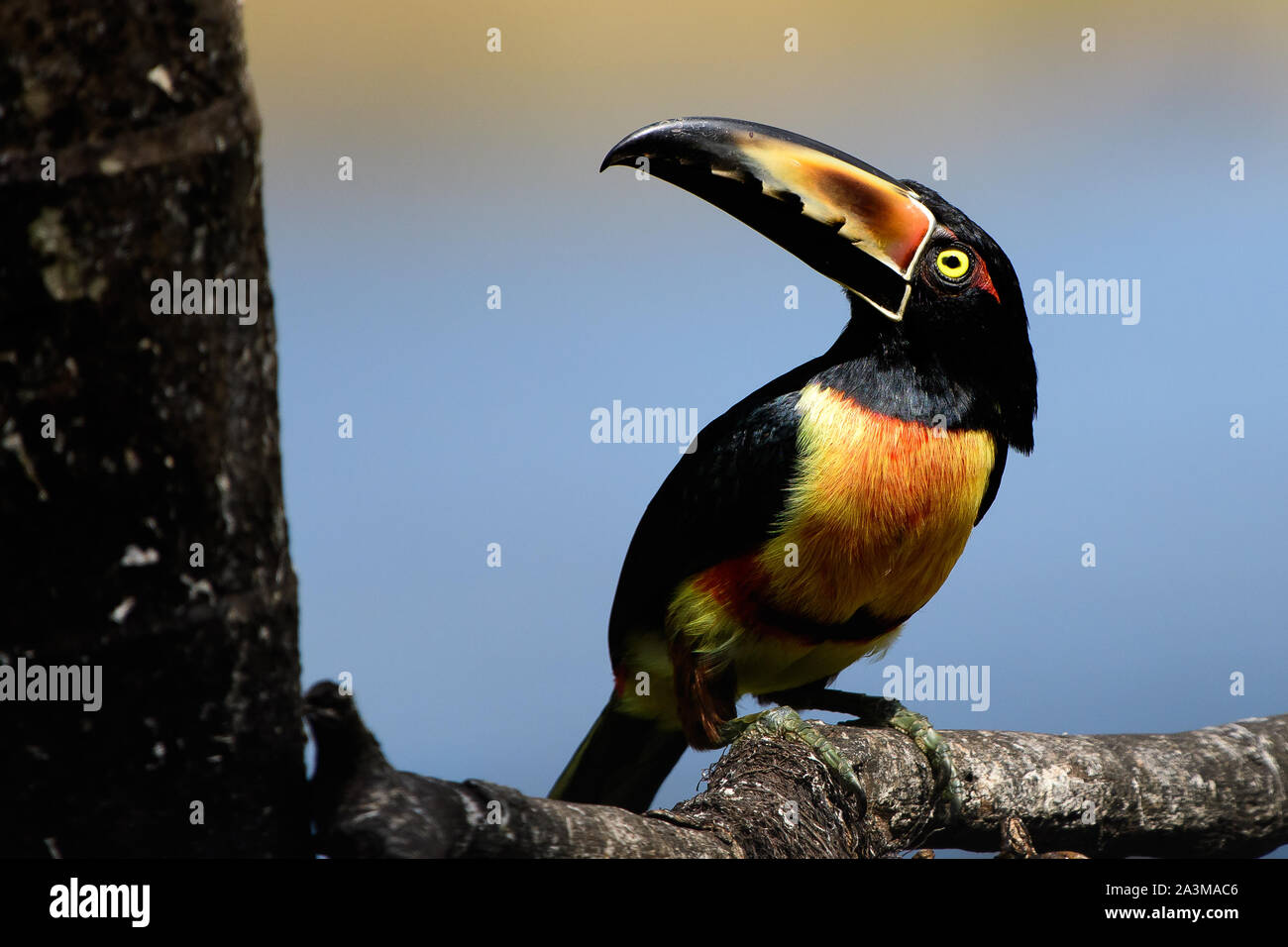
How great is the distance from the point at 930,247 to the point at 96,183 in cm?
235

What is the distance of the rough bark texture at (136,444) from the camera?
1.65 meters

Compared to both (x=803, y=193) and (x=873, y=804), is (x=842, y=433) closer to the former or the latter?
(x=803, y=193)

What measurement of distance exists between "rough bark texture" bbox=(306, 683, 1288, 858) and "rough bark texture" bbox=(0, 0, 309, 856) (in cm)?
20

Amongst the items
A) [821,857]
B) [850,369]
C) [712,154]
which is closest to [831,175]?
[712,154]

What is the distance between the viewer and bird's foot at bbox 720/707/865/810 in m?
3.31

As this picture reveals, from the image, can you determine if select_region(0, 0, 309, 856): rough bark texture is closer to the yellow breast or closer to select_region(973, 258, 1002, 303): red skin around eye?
the yellow breast

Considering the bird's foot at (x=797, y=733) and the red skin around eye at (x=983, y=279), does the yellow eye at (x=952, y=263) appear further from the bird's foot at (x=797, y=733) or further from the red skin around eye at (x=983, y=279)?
the bird's foot at (x=797, y=733)

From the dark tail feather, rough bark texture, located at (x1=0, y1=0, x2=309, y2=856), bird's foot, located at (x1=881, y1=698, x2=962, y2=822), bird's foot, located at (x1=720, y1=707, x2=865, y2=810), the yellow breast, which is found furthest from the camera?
the dark tail feather

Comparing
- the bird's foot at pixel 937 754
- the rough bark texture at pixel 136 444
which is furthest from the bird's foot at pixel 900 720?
the rough bark texture at pixel 136 444

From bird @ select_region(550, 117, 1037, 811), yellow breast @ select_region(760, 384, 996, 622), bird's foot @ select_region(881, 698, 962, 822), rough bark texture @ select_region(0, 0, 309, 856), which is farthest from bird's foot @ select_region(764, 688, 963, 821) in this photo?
rough bark texture @ select_region(0, 0, 309, 856)

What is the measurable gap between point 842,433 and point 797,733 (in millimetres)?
908

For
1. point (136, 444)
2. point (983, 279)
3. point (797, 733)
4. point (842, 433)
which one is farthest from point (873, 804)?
point (136, 444)

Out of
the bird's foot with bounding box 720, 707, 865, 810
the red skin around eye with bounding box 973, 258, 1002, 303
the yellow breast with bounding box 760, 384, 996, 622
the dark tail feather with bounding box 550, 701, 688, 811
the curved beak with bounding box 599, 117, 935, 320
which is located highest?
the curved beak with bounding box 599, 117, 935, 320

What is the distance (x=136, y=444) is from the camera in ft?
5.77
